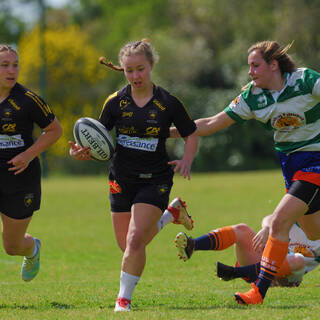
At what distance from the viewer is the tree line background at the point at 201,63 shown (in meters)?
40.3

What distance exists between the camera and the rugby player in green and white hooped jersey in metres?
5.81

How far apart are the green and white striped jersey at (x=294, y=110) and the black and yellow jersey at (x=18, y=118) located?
203cm

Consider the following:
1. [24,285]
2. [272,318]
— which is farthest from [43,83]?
[272,318]

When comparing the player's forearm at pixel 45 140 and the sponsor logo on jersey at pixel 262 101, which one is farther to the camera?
the player's forearm at pixel 45 140

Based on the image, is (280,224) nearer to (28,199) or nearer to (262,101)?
(262,101)

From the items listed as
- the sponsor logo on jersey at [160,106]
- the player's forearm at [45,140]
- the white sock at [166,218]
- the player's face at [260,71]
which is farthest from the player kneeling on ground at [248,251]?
the player's forearm at [45,140]

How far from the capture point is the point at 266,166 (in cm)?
4228

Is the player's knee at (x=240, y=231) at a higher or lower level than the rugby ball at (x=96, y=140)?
lower

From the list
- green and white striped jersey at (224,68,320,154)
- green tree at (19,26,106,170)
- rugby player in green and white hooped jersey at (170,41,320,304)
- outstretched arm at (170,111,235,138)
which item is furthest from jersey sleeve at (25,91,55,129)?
green tree at (19,26,106,170)

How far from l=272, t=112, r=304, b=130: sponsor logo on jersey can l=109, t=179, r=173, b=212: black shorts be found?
1111 millimetres

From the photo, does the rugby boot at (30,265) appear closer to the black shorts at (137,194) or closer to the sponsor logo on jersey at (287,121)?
the black shorts at (137,194)

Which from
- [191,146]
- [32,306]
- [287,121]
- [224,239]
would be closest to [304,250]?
[224,239]

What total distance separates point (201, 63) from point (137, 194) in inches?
1506

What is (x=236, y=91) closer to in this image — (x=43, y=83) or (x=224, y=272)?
(x=43, y=83)
